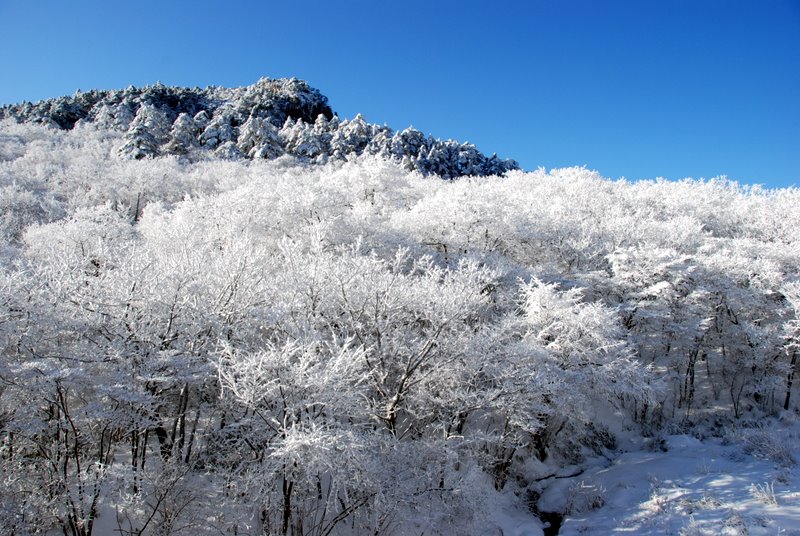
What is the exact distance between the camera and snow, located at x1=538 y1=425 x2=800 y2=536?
1068cm

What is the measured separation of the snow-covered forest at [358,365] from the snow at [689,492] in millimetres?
519

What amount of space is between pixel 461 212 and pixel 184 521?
58.5ft

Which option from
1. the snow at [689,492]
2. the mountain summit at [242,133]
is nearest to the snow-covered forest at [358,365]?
the snow at [689,492]

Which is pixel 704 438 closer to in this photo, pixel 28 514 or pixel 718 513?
pixel 718 513

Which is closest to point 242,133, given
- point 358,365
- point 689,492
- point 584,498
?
point 358,365

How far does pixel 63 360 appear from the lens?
9797mm

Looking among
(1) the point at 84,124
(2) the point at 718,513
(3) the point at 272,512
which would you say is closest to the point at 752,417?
(2) the point at 718,513

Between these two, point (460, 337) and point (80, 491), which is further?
point (460, 337)

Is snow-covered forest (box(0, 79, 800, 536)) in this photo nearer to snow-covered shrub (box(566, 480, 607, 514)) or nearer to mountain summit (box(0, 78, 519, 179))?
snow-covered shrub (box(566, 480, 607, 514))

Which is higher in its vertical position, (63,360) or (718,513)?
(63,360)

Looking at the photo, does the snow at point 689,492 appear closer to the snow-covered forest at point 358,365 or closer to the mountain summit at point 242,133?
the snow-covered forest at point 358,365

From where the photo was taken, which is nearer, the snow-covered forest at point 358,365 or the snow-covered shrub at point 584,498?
the snow-covered forest at point 358,365

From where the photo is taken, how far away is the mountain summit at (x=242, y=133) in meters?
72.7

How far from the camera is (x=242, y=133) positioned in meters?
80.3
